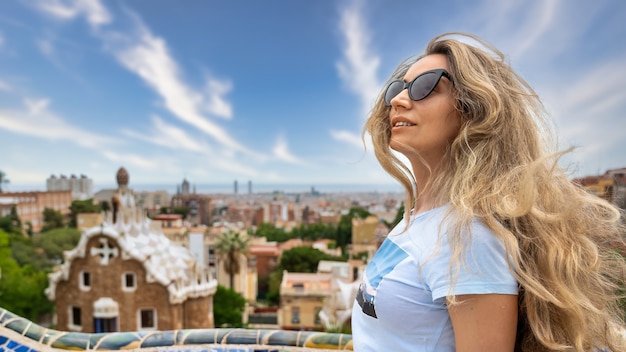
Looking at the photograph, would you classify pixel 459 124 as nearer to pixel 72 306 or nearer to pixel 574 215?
pixel 574 215

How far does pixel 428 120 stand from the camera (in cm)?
115

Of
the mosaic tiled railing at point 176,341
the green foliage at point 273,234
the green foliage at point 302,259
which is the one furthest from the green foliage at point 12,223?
the mosaic tiled railing at point 176,341

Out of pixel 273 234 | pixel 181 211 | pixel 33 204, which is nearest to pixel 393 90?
pixel 273 234

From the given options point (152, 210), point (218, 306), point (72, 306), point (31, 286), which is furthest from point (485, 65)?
point (152, 210)

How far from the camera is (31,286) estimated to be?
18469 mm

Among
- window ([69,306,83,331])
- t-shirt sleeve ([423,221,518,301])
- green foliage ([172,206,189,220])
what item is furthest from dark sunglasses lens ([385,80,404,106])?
green foliage ([172,206,189,220])

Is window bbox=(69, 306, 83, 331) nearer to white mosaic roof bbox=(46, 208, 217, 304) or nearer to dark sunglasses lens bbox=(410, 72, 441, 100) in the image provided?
white mosaic roof bbox=(46, 208, 217, 304)

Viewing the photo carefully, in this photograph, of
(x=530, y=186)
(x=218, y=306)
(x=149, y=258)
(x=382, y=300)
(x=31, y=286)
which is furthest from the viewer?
Answer: (x=31, y=286)

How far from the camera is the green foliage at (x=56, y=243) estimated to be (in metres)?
24.5

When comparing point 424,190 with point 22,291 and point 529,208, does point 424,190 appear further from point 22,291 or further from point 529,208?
point 22,291

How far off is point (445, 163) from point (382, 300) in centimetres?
40

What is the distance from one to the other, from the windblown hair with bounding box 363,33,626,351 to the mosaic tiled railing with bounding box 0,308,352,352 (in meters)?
1.33

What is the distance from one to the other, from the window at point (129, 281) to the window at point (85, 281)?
2.81ft

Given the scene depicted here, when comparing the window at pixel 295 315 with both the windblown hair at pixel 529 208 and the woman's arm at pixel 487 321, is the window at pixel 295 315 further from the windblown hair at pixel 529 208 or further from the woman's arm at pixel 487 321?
the woman's arm at pixel 487 321
